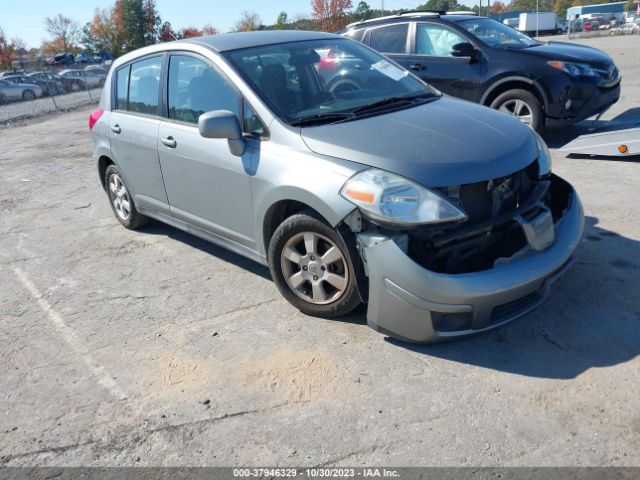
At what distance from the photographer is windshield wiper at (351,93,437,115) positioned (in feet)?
13.5

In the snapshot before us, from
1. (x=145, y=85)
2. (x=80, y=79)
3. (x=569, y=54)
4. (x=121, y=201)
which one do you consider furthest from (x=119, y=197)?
(x=80, y=79)

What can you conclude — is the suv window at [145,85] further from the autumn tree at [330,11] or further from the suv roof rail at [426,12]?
the autumn tree at [330,11]

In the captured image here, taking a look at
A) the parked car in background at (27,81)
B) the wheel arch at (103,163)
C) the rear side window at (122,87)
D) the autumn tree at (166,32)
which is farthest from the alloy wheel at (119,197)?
the autumn tree at (166,32)

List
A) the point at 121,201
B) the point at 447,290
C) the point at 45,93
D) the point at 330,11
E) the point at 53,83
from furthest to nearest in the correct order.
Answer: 1. the point at 330,11
2. the point at 53,83
3. the point at 45,93
4. the point at 121,201
5. the point at 447,290

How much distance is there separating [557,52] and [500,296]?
226 inches

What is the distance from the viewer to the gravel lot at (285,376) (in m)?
2.80

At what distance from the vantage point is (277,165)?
3.80m

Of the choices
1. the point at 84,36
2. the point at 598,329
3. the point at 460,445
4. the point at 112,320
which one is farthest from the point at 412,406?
the point at 84,36

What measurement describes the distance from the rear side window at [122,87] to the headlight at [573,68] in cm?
515

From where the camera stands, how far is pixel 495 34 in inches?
332

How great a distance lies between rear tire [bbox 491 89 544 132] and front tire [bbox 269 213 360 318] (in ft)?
16.1

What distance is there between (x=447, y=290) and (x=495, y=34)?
6.44 meters

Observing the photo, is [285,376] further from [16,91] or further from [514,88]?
[16,91]

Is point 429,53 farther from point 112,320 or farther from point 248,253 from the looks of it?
point 112,320
